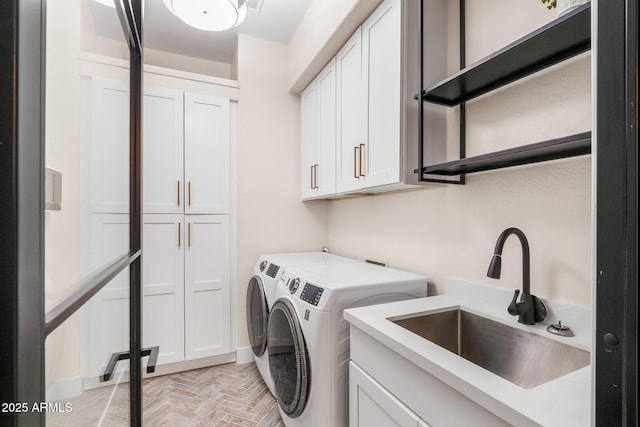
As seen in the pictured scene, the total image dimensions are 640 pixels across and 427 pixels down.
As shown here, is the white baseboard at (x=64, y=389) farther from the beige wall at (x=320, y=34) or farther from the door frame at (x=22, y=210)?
the beige wall at (x=320, y=34)

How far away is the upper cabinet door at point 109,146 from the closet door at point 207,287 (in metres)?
1.55

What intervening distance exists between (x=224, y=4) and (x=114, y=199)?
1339 mm

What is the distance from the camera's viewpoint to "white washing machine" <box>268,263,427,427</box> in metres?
1.36

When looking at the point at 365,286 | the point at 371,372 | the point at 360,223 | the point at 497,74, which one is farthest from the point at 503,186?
the point at 360,223

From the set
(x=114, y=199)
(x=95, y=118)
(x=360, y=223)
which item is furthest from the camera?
(x=360, y=223)

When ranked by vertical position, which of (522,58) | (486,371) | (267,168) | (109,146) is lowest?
(486,371)

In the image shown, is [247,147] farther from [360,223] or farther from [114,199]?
[114,199]

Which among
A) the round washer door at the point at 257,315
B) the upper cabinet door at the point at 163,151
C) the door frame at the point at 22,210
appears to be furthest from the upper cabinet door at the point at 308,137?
the door frame at the point at 22,210

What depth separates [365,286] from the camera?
1.46 m

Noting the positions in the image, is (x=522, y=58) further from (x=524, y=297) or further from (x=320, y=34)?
(x=320, y=34)

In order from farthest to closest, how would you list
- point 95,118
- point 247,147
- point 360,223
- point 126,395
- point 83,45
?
point 247,147 < point 360,223 < point 126,395 < point 95,118 < point 83,45

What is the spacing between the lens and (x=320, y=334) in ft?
4.45

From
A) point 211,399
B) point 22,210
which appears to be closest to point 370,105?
point 22,210

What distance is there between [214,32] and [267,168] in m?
1.30
